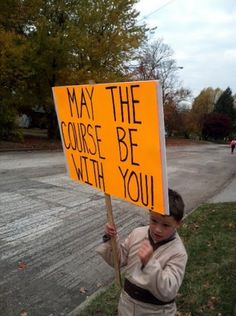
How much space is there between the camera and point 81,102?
3.18 meters

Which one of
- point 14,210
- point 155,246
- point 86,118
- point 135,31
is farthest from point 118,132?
point 135,31

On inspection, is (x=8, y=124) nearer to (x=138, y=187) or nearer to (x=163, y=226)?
(x=138, y=187)

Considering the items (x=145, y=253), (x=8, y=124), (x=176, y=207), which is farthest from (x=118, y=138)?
(x=8, y=124)

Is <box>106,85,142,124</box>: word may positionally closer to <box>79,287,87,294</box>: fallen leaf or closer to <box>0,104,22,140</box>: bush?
<box>79,287,87,294</box>: fallen leaf

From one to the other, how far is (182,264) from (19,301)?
8.56 feet

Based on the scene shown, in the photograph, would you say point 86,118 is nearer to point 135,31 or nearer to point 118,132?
point 118,132

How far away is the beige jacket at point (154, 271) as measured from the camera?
245 centimetres

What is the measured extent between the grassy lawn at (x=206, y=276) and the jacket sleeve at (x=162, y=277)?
1944 mm

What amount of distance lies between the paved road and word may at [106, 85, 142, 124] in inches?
97.5

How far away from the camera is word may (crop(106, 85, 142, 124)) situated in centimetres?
267

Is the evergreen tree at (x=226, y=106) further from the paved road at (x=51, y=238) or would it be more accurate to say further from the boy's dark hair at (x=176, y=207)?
the boy's dark hair at (x=176, y=207)

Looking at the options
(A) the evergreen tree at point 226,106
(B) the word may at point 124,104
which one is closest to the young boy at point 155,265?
(B) the word may at point 124,104

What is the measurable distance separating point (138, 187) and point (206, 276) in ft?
9.25

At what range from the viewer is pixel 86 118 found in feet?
10.5
